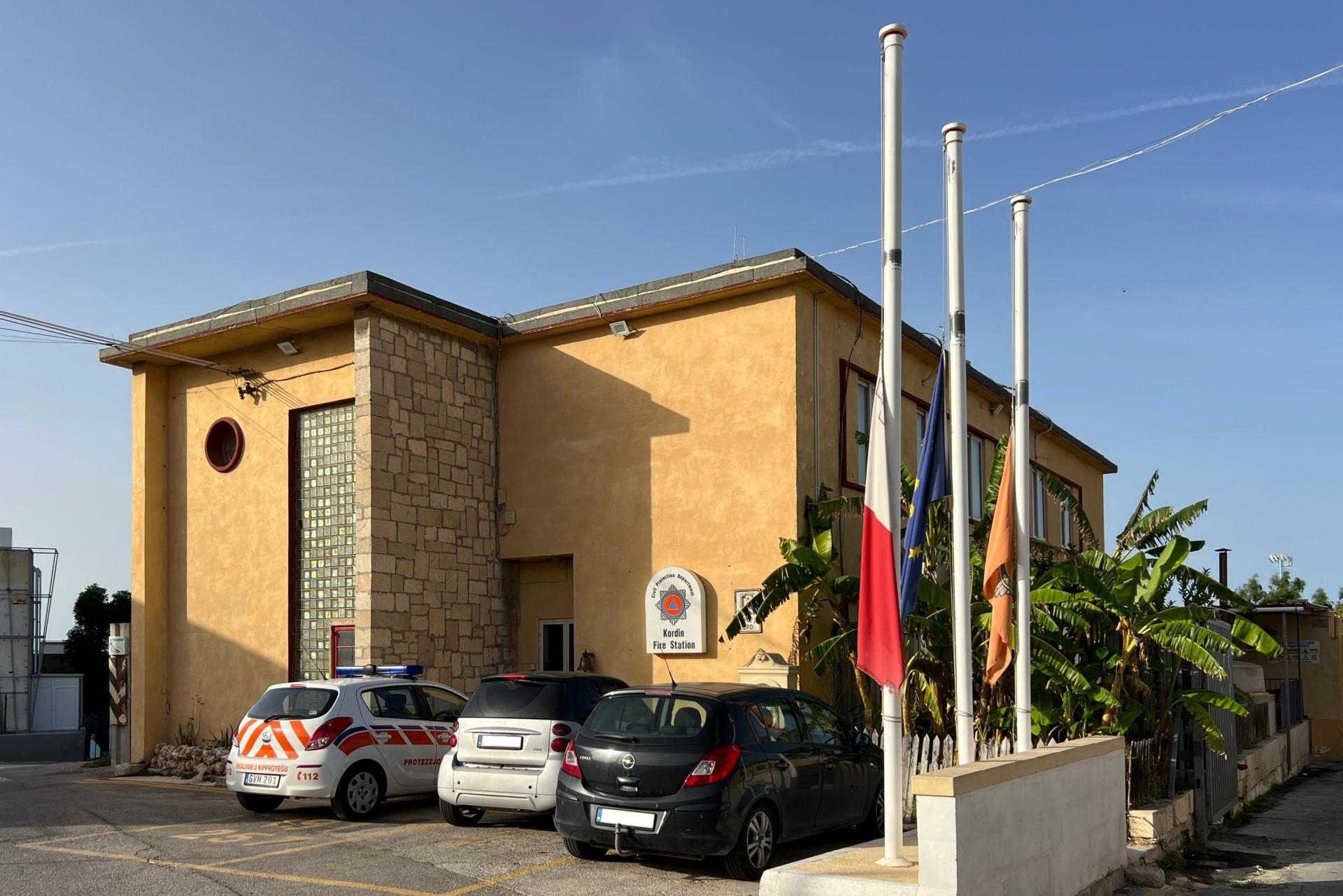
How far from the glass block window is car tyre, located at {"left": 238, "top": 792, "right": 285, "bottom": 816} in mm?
4254

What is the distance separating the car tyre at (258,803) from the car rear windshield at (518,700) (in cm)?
308

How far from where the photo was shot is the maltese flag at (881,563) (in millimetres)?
8188

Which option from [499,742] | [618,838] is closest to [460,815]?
[499,742]

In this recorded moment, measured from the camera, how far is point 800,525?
621 inches

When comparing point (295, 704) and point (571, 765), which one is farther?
point (295, 704)

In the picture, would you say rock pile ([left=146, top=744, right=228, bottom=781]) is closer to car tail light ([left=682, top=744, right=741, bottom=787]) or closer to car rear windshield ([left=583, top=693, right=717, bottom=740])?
car rear windshield ([left=583, top=693, right=717, bottom=740])

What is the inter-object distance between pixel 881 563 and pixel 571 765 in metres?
3.57

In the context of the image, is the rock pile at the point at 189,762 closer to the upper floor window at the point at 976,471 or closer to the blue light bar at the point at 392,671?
the blue light bar at the point at 392,671

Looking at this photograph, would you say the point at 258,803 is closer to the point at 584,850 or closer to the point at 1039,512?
the point at 584,850

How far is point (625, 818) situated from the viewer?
31.6 ft

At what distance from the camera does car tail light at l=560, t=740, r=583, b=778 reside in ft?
33.3

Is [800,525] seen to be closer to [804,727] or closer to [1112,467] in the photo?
[804,727]

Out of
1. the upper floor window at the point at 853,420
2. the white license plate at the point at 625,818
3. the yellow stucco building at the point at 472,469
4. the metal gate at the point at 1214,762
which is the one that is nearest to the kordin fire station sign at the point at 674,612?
the yellow stucco building at the point at 472,469

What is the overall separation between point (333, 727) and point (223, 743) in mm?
6935
